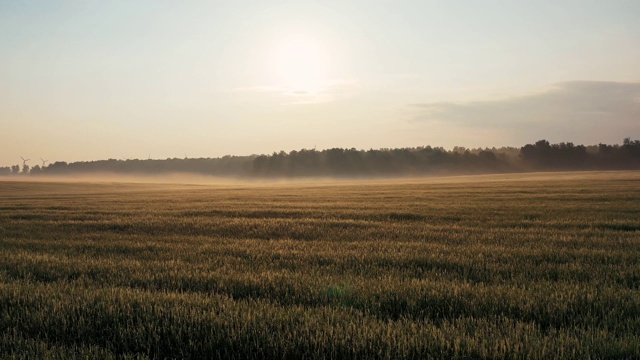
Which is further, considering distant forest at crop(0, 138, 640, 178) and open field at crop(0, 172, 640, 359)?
distant forest at crop(0, 138, 640, 178)

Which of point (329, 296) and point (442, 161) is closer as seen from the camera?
point (329, 296)

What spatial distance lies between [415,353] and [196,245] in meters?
9.62

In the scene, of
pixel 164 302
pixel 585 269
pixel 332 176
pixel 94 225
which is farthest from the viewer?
pixel 332 176

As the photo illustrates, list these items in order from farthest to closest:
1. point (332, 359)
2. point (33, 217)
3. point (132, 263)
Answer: point (33, 217)
point (132, 263)
point (332, 359)

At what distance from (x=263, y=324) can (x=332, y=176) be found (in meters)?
175

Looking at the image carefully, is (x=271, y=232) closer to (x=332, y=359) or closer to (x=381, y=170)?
(x=332, y=359)

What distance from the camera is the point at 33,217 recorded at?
22906 millimetres

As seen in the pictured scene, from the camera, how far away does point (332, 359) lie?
4.64m

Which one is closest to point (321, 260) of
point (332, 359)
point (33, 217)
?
point (332, 359)

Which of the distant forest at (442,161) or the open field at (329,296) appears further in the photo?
the distant forest at (442,161)

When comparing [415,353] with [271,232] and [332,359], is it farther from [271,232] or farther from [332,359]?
[271,232]

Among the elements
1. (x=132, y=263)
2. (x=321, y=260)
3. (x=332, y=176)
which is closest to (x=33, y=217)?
(x=132, y=263)

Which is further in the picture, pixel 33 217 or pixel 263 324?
pixel 33 217

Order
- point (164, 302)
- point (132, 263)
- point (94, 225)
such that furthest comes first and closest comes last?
point (94, 225) < point (132, 263) < point (164, 302)
